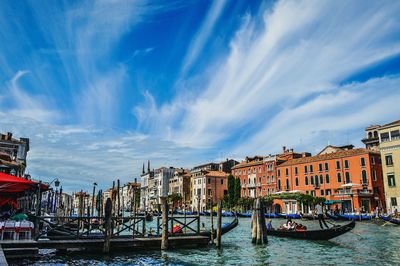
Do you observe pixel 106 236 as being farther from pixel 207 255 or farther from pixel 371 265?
pixel 371 265

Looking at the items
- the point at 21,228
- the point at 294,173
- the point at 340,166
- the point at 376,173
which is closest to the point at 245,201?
the point at 294,173

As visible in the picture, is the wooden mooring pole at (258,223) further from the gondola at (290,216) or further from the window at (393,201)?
the window at (393,201)

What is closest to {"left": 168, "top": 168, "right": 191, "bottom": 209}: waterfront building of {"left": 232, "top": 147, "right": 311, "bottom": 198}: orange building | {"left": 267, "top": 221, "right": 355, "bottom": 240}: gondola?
{"left": 232, "top": 147, "right": 311, "bottom": 198}: orange building

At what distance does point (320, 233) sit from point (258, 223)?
4.26 m

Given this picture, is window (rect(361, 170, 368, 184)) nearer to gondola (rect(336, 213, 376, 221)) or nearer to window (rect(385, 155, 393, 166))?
window (rect(385, 155, 393, 166))

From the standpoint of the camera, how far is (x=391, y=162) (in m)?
38.8

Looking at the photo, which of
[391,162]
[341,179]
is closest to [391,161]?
[391,162]

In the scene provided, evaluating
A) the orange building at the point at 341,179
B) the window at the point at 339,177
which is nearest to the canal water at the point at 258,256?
the orange building at the point at 341,179

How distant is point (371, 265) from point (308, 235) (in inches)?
270

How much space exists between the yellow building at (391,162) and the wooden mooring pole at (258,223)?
85.9ft

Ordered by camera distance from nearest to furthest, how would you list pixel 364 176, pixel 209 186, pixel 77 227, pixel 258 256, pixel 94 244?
pixel 94 244, pixel 77 227, pixel 258 256, pixel 364 176, pixel 209 186

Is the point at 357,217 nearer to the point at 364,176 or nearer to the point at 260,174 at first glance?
the point at 364,176

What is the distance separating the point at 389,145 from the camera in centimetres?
3928

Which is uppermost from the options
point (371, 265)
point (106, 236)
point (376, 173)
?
point (376, 173)
